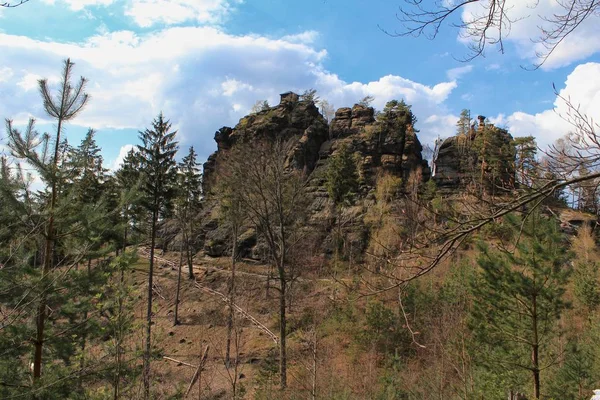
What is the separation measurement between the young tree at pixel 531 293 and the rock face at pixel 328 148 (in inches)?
984

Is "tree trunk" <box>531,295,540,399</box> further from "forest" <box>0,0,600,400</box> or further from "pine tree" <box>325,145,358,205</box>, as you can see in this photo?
"pine tree" <box>325,145,358,205</box>

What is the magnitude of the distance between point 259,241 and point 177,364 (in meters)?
18.5

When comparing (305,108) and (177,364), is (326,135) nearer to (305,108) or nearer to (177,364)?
(305,108)

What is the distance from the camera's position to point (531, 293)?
10.7 m

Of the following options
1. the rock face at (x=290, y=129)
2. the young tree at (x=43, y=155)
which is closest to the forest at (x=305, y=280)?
the young tree at (x=43, y=155)

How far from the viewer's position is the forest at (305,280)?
3.12m

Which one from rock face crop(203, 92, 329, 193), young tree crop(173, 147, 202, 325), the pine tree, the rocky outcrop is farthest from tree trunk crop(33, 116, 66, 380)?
rock face crop(203, 92, 329, 193)

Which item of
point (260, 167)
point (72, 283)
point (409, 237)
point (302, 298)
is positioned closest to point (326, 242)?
point (302, 298)

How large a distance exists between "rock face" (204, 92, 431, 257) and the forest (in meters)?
0.38

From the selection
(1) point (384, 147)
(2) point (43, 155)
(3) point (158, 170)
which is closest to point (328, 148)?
(1) point (384, 147)

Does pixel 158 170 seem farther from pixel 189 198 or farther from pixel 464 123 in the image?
pixel 464 123

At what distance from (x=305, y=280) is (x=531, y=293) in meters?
19.3

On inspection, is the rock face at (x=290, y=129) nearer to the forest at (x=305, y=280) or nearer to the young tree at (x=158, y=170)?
the forest at (x=305, y=280)

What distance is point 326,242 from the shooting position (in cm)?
3906
